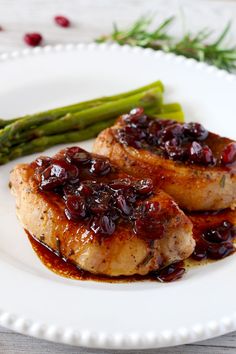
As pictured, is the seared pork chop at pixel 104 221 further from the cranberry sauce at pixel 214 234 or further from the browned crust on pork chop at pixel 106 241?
the cranberry sauce at pixel 214 234

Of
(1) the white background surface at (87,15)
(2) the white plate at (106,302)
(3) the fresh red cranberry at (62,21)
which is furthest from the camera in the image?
(3) the fresh red cranberry at (62,21)

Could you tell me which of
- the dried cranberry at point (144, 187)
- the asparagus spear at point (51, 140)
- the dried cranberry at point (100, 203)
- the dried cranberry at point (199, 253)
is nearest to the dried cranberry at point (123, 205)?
the dried cranberry at point (100, 203)

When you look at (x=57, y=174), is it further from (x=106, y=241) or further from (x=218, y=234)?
(x=218, y=234)

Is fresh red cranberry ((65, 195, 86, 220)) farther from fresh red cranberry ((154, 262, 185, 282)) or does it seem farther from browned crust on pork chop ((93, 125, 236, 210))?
browned crust on pork chop ((93, 125, 236, 210))

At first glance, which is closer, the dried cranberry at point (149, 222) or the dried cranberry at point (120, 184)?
the dried cranberry at point (149, 222)

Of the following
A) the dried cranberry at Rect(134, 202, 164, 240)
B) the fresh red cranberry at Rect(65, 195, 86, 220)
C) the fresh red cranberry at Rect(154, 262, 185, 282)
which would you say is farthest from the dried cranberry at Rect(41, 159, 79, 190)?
the fresh red cranberry at Rect(154, 262, 185, 282)

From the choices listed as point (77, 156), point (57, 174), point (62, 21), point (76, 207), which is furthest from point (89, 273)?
point (62, 21)
